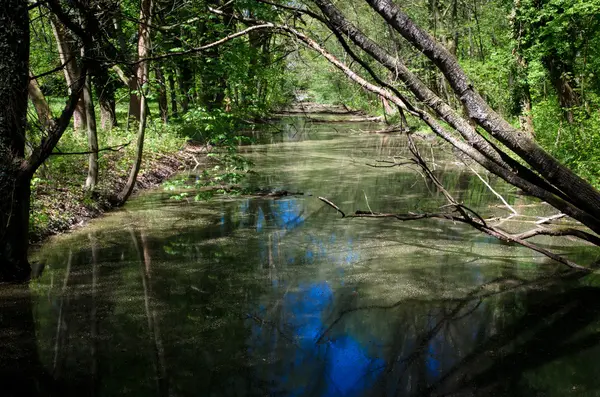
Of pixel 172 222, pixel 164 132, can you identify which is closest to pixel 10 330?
pixel 172 222

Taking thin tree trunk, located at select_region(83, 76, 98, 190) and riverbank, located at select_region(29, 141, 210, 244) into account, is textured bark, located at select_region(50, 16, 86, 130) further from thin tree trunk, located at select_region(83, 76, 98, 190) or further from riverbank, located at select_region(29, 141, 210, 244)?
riverbank, located at select_region(29, 141, 210, 244)

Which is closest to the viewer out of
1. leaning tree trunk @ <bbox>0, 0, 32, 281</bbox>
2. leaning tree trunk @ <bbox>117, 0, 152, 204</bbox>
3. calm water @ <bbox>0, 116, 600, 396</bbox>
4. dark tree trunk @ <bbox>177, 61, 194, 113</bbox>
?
calm water @ <bbox>0, 116, 600, 396</bbox>

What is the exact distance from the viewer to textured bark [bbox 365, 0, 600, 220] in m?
5.49

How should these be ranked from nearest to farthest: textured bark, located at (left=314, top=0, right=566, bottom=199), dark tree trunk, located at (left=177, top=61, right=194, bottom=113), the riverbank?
textured bark, located at (left=314, top=0, right=566, bottom=199)
the riverbank
dark tree trunk, located at (left=177, top=61, right=194, bottom=113)

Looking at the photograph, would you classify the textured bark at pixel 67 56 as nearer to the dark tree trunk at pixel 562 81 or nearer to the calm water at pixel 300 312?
the calm water at pixel 300 312

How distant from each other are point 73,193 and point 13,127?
149 inches

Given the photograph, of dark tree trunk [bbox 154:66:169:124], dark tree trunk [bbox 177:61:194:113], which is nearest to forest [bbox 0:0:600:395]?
dark tree trunk [bbox 177:61:194:113]

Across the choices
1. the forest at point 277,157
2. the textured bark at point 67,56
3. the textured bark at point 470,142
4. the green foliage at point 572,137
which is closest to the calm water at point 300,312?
the forest at point 277,157

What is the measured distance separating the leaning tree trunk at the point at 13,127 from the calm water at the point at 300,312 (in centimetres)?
64

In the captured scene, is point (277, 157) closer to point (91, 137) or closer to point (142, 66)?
point (142, 66)

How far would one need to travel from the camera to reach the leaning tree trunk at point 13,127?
5348mm

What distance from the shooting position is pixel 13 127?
549 centimetres

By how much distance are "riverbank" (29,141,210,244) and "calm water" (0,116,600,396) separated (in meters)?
0.35

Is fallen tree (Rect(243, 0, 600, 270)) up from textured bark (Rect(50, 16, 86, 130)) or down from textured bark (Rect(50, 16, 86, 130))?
down
